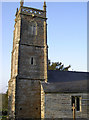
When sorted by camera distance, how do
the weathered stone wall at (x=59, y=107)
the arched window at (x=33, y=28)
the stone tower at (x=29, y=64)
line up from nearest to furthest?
the weathered stone wall at (x=59, y=107), the stone tower at (x=29, y=64), the arched window at (x=33, y=28)

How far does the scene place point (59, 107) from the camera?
19281mm

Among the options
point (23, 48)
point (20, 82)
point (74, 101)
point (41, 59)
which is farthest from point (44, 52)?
point (74, 101)

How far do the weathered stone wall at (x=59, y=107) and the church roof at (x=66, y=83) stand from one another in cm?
77

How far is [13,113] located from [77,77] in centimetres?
1152

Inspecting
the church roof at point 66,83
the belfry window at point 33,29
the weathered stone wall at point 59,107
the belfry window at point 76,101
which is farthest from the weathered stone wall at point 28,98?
the belfry window at point 33,29

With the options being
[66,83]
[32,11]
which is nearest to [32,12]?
[32,11]

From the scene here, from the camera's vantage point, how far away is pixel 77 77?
24828 millimetres

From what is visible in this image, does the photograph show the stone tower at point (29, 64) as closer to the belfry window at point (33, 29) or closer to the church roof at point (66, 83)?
the belfry window at point (33, 29)

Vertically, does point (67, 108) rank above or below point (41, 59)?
below

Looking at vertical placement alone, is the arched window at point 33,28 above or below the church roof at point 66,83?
above

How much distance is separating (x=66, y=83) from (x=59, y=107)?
3.82 m

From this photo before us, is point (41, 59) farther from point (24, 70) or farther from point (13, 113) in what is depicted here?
point (13, 113)

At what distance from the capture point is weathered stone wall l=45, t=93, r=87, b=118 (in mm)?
19016

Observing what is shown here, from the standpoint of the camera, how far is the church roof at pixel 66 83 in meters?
20.2
